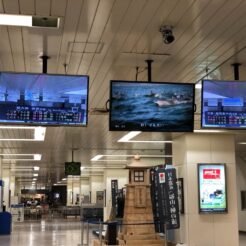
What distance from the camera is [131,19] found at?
5.61 m

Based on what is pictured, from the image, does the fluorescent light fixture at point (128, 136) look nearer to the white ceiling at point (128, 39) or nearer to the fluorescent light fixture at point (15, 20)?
the white ceiling at point (128, 39)

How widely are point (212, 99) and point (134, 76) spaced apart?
187 cm

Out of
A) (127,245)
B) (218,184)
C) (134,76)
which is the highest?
(134,76)

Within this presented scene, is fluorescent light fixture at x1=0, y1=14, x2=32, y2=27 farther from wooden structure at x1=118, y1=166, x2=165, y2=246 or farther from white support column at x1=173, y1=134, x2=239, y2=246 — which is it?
white support column at x1=173, y1=134, x2=239, y2=246

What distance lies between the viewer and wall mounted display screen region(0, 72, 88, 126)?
6.15 m

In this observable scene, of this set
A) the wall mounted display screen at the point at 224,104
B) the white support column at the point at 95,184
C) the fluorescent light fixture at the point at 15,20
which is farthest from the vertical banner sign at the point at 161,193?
the white support column at the point at 95,184

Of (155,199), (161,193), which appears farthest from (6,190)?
(161,193)

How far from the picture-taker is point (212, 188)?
13.7 meters

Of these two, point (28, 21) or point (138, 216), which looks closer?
point (28, 21)

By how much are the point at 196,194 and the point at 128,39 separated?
27.5 ft

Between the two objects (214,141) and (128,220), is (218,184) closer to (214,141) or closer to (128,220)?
(214,141)

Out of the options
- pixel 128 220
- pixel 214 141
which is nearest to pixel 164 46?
pixel 128 220

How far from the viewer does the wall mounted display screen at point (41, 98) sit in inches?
242

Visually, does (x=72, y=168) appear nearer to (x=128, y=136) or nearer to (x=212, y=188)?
(x=128, y=136)
